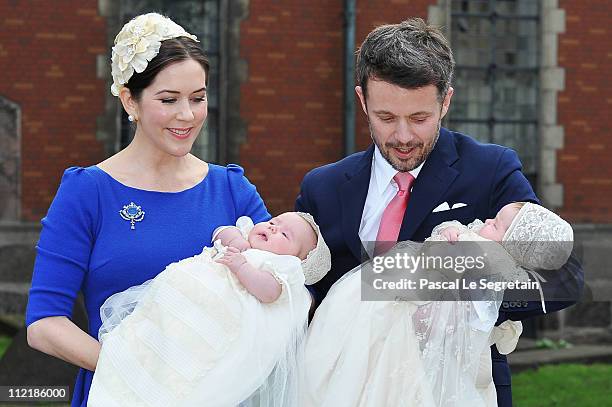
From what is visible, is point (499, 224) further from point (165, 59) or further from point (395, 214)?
point (165, 59)

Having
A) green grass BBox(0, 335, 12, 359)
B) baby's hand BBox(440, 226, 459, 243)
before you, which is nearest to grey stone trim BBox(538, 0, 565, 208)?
green grass BBox(0, 335, 12, 359)

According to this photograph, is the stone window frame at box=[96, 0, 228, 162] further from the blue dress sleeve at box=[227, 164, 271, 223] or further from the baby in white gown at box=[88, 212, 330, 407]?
the baby in white gown at box=[88, 212, 330, 407]

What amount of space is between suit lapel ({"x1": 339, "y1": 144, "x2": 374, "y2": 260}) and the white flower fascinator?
76cm

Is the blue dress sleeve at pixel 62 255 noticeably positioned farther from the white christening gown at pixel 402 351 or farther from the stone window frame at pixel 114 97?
the stone window frame at pixel 114 97

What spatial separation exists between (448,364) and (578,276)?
0.52 metres

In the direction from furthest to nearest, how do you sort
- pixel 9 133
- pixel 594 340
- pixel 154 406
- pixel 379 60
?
pixel 594 340
pixel 9 133
pixel 379 60
pixel 154 406

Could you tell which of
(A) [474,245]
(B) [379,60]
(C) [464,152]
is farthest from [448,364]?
(B) [379,60]

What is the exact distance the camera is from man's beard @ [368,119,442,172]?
3.51m

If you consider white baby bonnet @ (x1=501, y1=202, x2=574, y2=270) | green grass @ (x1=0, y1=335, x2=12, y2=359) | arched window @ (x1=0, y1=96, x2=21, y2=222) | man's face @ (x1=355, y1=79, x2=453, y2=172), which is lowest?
green grass @ (x1=0, y1=335, x2=12, y2=359)

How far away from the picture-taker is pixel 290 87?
11.6 meters

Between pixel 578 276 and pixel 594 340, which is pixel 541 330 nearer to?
pixel 594 340

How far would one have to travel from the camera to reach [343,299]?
3439 mm

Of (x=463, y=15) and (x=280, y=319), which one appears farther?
(x=463, y=15)

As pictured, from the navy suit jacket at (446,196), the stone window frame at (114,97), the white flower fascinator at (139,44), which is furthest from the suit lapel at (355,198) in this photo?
the stone window frame at (114,97)
